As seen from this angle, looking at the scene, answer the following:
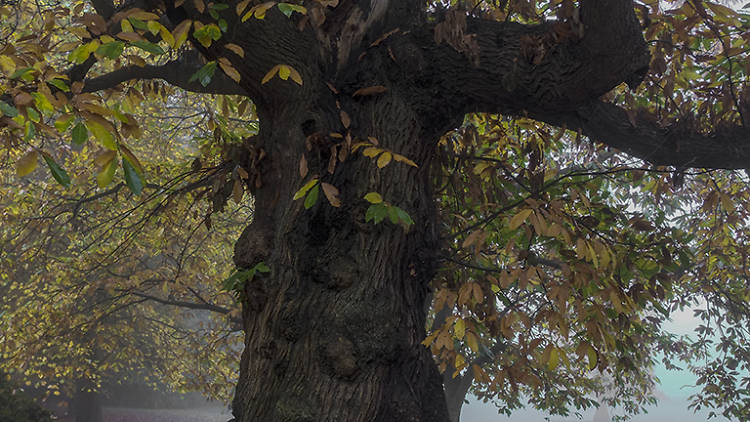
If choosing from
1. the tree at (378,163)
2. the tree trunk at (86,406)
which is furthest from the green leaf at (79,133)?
the tree trunk at (86,406)

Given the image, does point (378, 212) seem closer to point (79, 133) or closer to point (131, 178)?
point (131, 178)

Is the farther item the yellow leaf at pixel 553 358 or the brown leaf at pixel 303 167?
the brown leaf at pixel 303 167

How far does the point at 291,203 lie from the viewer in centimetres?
316

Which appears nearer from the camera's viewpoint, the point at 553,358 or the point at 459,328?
the point at 553,358

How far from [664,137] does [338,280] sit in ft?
9.37

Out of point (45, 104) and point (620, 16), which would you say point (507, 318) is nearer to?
point (620, 16)

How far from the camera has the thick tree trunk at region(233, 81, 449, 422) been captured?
2.78 metres

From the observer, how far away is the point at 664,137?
4.07 m

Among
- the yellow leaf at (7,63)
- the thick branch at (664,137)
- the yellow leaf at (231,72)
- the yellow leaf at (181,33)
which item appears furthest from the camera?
the thick branch at (664,137)

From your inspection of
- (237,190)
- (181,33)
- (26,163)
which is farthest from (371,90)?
(26,163)

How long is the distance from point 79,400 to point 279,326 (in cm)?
1773

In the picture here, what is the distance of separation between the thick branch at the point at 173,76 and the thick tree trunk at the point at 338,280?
46.2 inches

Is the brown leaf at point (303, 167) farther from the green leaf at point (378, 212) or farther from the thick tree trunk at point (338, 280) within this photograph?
the green leaf at point (378, 212)

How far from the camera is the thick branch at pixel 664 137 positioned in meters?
3.97
